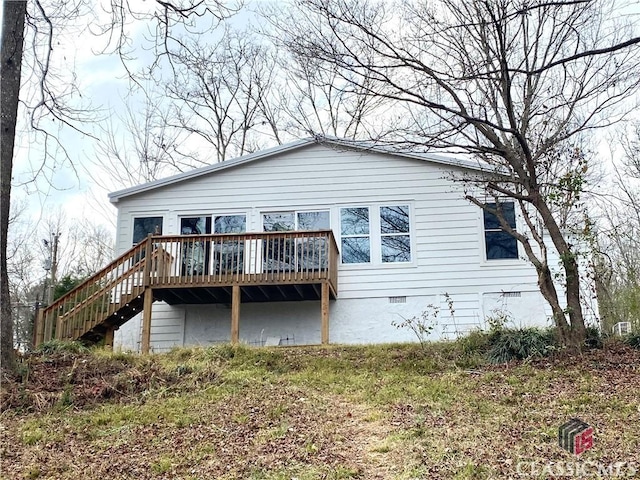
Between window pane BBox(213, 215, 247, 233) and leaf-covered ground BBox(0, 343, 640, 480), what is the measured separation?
479 cm

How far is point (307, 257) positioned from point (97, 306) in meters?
4.16

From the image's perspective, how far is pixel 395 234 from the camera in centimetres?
1341

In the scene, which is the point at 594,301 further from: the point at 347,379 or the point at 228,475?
the point at 228,475

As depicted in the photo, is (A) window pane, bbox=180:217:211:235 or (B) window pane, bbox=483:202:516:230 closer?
(B) window pane, bbox=483:202:516:230

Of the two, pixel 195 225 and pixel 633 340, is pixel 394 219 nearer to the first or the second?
pixel 195 225

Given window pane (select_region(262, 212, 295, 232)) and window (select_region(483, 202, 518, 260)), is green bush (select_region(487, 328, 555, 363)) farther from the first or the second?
window pane (select_region(262, 212, 295, 232))

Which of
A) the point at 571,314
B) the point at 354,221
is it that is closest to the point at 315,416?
the point at 571,314

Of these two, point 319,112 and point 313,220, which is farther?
point 319,112

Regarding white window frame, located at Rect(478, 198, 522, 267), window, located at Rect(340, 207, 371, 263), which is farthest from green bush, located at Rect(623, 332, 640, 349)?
window, located at Rect(340, 207, 371, 263)

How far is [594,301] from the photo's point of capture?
13.8 meters

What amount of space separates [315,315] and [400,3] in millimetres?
6749

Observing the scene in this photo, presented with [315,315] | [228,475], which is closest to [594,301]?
→ [315,315]

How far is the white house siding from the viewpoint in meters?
12.9

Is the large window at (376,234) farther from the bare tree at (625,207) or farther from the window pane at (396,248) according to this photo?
the bare tree at (625,207)
